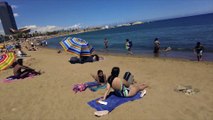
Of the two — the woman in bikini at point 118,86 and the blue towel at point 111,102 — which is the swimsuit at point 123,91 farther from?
the blue towel at point 111,102

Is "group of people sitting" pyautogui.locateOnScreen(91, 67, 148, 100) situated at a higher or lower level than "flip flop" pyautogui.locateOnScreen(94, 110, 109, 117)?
higher

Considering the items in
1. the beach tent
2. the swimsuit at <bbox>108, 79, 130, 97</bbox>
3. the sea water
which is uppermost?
the beach tent

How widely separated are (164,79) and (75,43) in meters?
5.96

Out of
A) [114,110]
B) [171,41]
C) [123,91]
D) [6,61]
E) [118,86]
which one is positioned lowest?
[171,41]

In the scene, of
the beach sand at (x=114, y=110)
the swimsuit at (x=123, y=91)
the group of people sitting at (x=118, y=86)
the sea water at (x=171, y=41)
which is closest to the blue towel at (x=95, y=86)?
the beach sand at (x=114, y=110)

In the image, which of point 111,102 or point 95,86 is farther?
point 95,86

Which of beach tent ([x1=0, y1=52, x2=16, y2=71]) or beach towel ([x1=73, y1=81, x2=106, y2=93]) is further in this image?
beach tent ([x1=0, y1=52, x2=16, y2=71])

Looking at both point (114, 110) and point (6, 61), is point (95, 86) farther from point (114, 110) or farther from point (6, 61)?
point (6, 61)

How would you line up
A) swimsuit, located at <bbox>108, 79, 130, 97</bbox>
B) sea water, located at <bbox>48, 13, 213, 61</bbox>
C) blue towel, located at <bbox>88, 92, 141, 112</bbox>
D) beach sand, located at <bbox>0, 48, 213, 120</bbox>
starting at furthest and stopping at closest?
sea water, located at <bbox>48, 13, 213, 61</bbox> < swimsuit, located at <bbox>108, 79, 130, 97</bbox> < blue towel, located at <bbox>88, 92, 141, 112</bbox> < beach sand, located at <bbox>0, 48, 213, 120</bbox>

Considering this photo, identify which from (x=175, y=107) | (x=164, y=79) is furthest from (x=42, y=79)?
(x=175, y=107)

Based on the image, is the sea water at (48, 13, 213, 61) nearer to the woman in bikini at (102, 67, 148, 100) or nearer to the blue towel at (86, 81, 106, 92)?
the blue towel at (86, 81, 106, 92)

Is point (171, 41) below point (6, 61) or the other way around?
below

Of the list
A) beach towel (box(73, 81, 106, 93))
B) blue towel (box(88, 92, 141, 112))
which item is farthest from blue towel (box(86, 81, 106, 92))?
blue towel (box(88, 92, 141, 112))

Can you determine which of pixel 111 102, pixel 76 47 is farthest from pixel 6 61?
pixel 111 102
